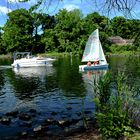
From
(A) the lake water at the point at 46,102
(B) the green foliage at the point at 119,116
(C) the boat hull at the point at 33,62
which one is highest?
(B) the green foliage at the point at 119,116

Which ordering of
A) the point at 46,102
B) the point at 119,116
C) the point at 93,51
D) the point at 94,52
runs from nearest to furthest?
the point at 119,116 < the point at 46,102 < the point at 94,52 < the point at 93,51

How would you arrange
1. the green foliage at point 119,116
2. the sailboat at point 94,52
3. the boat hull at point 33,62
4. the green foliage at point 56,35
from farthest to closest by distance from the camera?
the green foliage at point 56,35
the boat hull at point 33,62
the sailboat at point 94,52
the green foliage at point 119,116

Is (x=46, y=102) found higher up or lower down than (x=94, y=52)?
lower down

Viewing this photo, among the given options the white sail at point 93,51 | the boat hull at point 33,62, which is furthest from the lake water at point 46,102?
the boat hull at point 33,62

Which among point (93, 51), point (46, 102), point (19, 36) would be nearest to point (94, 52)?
point (93, 51)

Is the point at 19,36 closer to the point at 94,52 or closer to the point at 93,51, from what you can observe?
the point at 93,51

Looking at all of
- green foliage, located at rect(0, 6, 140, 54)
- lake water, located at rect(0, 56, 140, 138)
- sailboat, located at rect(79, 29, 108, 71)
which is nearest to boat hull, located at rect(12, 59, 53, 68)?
sailboat, located at rect(79, 29, 108, 71)

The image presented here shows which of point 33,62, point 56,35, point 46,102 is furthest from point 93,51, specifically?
point 56,35

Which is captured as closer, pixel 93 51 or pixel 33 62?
pixel 93 51

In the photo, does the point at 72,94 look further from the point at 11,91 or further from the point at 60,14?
the point at 60,14

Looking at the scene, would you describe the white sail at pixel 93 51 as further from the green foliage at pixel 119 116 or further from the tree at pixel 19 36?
the tree at pixel 19 36

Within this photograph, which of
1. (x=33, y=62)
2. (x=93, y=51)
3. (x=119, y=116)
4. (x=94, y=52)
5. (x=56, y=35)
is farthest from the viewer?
(x=56, y=35)

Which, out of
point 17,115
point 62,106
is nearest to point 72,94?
point 62,106

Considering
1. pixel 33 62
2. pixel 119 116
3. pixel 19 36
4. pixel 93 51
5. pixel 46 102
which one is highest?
pixel 19 36
